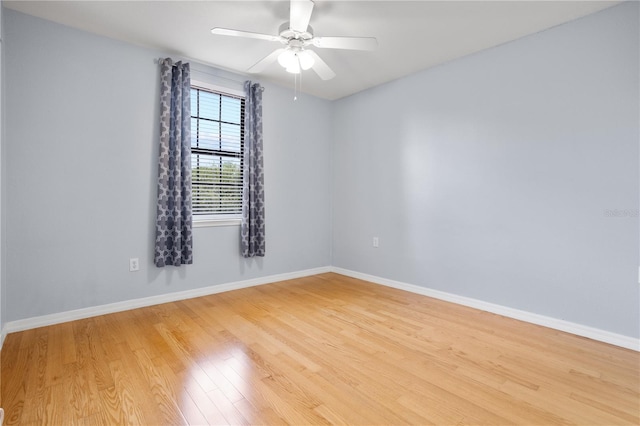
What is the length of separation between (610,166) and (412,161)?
169cm

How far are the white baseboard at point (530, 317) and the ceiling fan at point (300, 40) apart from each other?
2468mm

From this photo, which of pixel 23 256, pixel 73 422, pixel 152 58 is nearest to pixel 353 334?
pixel 73 422

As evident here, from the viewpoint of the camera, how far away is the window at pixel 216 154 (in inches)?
132

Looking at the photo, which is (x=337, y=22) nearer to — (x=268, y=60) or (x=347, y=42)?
(x=347, y=42)

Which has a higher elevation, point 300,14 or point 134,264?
point 300,14

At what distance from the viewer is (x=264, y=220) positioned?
379 centimetres

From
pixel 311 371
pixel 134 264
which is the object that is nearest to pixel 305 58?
pixel 311 371

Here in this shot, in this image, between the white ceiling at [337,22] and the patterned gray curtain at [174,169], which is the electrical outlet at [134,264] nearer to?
the patterned gray curtain at [174,169]

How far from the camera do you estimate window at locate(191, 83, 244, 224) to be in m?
3.34

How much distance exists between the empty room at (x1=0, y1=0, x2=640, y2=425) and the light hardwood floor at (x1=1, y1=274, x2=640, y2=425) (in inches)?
0.6

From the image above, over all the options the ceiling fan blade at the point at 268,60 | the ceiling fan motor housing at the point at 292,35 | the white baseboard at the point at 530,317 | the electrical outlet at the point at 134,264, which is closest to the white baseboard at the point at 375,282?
the white baseboard at the point at 530,317

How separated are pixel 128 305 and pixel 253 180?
175 cm

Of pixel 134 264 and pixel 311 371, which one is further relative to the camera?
pixel 134 264

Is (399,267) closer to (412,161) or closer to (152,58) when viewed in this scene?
(412,161)
